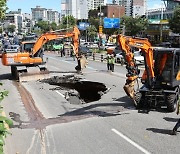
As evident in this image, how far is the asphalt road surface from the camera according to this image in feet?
31.4

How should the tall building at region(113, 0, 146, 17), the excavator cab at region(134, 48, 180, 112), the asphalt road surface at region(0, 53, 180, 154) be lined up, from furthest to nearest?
the tall building at region(113, 0, 146, 17) → the excavator cab at region(134, 48, 180, 112) → the asphalt road surface at region(0, 53, 180, 154)

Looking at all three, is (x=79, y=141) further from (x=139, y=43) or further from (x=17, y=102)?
(x=17, y=102)

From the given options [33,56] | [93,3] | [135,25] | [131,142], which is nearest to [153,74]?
[131,142]

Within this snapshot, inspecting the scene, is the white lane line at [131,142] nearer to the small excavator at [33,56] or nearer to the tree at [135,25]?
the small excavator at [33,56]

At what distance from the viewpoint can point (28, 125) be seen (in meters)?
12.4

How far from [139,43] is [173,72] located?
1.90 meters

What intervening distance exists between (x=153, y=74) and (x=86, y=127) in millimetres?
4278

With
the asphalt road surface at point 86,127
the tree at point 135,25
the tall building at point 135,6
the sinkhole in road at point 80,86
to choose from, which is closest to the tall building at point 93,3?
the tall building at point 135,6

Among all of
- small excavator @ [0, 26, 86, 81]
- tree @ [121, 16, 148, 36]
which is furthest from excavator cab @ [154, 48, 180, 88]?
tree @ [121, 16, 148, 36]

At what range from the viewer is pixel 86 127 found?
38.8ft

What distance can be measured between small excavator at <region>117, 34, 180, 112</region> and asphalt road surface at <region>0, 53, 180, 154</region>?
1.85 ft

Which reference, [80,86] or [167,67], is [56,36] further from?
[167,67]

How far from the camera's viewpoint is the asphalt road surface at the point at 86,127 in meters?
9.57

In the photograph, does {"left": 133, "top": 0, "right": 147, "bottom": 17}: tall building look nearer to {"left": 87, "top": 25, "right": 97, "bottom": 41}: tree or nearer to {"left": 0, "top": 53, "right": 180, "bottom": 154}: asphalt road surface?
{"left": 87, "top": 25, "right": 97, "bottom": 41}: tree
